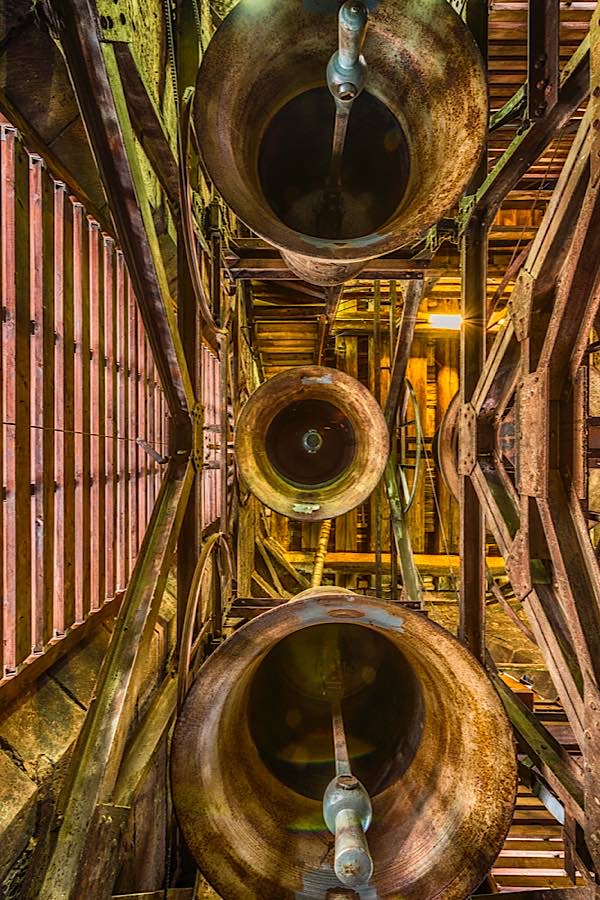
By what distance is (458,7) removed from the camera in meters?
3.06

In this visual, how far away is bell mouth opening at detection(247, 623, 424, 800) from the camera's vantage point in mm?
2404

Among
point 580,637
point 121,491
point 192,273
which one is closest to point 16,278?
point 192,273

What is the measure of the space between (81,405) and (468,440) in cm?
242

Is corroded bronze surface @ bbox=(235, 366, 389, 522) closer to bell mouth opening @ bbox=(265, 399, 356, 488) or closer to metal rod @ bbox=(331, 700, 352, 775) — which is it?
bell mouth opening @ bbox=(265, 399, 356, 488)

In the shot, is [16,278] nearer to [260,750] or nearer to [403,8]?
[403,8]

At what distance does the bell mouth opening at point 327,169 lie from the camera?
8.61 ft

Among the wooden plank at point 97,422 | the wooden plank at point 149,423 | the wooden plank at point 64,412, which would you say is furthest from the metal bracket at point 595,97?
the wooden plank at point 149,423

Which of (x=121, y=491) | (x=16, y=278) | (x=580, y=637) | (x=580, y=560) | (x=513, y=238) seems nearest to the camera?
(x=580, y=637)

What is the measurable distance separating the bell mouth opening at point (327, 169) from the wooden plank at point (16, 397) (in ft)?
3.87

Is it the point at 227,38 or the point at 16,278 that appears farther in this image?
the point at 16,278

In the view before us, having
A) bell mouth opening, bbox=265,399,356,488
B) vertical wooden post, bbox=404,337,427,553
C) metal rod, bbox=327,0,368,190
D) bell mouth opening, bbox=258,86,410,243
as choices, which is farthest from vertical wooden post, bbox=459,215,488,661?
vertical wooden post, bbox=404,337,427,553

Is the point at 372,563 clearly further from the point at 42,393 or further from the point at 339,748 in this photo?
the point at 339,748

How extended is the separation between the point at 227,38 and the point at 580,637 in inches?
109

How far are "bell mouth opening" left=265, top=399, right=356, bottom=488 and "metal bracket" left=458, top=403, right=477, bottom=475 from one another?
87.8 inches
